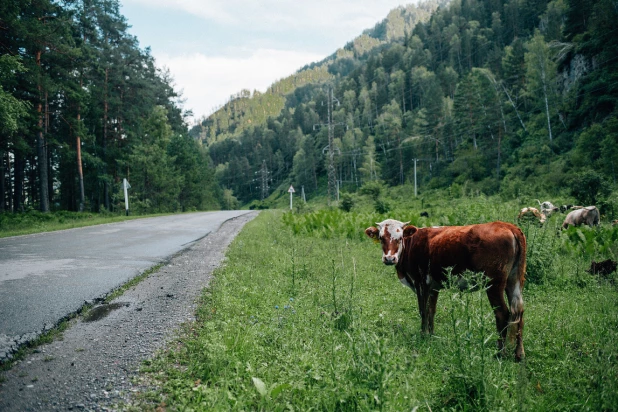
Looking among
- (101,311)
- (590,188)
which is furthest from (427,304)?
(590,188)

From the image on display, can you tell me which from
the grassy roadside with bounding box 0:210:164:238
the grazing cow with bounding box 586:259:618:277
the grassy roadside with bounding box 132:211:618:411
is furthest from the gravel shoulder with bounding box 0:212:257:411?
the grassy roadside with bounding box 0:210:164:238

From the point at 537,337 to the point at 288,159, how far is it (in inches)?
4967

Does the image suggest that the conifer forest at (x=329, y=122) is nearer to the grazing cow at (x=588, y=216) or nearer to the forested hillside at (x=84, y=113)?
the forested hillside at (x=84, y=113)

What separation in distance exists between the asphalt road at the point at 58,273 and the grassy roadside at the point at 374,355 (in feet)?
5.39

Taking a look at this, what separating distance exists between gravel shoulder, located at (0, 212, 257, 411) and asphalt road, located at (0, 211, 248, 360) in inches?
16.2

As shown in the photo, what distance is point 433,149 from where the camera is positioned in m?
68.6

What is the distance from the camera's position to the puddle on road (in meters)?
4.22

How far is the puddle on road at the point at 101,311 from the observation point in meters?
4.22

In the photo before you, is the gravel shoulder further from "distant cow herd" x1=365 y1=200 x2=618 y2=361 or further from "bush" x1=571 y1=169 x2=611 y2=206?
"bush" x1=571 y1=169 x2=611 y2=206

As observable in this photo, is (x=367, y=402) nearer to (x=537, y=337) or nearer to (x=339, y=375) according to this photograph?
(x=339, y=375)

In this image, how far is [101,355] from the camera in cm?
322

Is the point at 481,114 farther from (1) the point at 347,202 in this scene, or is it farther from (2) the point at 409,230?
(2) the point at 409,230

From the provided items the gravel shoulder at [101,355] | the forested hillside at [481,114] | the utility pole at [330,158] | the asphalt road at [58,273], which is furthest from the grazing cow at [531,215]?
the utility pole at [330,158]

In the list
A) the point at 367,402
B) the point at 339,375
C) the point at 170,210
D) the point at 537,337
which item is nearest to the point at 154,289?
the point at 339,375
